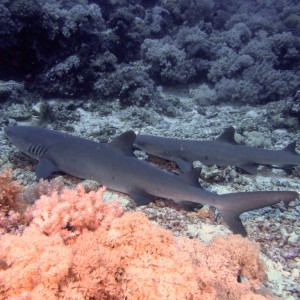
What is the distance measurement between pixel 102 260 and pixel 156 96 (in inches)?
257

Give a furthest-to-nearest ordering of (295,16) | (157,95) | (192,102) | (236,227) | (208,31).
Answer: (295,16) < (208,31) < (192,102) < (157,95) < (236,227)

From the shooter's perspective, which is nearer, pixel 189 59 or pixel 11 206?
pixel 11 206

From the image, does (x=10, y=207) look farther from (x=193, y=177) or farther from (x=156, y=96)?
(x=156, y=96)

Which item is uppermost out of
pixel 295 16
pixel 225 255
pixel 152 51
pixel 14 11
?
pixel 14 11

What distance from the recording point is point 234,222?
3.21m

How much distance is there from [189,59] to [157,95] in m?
3.09

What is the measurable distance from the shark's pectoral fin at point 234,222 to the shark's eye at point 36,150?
264 centimetres

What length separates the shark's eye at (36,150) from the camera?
13.7 ft

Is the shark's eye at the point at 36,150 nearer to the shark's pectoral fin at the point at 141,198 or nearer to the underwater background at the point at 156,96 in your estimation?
the underwater background at the point at 156,96

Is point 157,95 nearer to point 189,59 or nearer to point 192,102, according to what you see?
point 192,102

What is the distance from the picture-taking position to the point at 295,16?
54.8 ft

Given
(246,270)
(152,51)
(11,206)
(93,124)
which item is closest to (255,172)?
(246,270)

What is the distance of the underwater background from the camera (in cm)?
337

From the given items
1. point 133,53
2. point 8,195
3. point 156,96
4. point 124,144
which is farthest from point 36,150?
point 133,53
